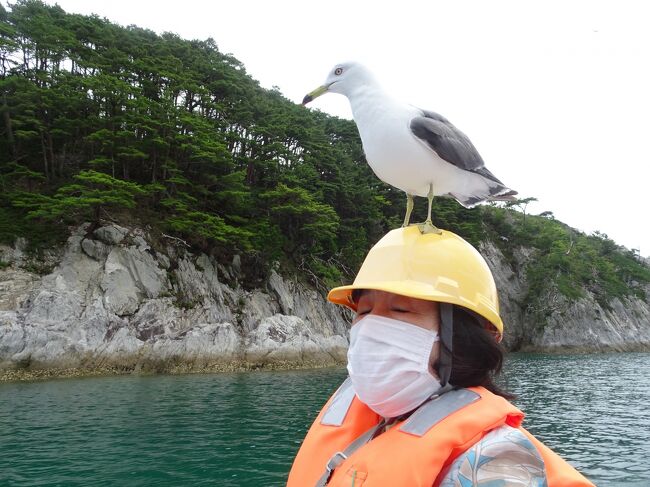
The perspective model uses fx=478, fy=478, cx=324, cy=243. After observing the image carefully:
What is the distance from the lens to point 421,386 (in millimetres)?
1803

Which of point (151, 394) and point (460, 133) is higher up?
point (460, 133)

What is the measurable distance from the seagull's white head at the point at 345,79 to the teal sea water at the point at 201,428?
21.6 ft

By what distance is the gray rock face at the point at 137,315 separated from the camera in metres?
20.1

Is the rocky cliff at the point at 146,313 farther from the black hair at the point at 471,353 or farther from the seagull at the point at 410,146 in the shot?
the black hair at the point at 471,353

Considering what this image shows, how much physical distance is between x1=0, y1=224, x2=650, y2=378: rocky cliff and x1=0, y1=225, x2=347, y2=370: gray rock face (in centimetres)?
5

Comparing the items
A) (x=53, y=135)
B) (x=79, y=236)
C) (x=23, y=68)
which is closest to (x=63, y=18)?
(x=23, y=68)

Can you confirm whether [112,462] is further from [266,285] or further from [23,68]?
[23,68]

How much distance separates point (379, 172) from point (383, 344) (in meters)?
1.34

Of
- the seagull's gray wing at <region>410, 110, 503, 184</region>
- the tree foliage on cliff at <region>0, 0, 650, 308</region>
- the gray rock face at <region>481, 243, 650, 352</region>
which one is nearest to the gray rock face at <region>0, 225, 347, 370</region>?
the tree foliage on cliff at <region>0, 0, 650, 308</region>

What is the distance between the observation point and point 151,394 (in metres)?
15.5

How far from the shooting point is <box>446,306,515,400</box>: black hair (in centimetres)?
183

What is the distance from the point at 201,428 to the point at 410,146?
10201 mm

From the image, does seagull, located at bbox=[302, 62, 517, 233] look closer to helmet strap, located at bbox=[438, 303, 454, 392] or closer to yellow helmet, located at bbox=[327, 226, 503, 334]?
yellow helmet, located at bbox=[327, 226, 503, 334]

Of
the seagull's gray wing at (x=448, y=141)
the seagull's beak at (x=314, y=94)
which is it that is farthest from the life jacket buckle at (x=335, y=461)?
the seagull's beak at (x=314, y=94)
